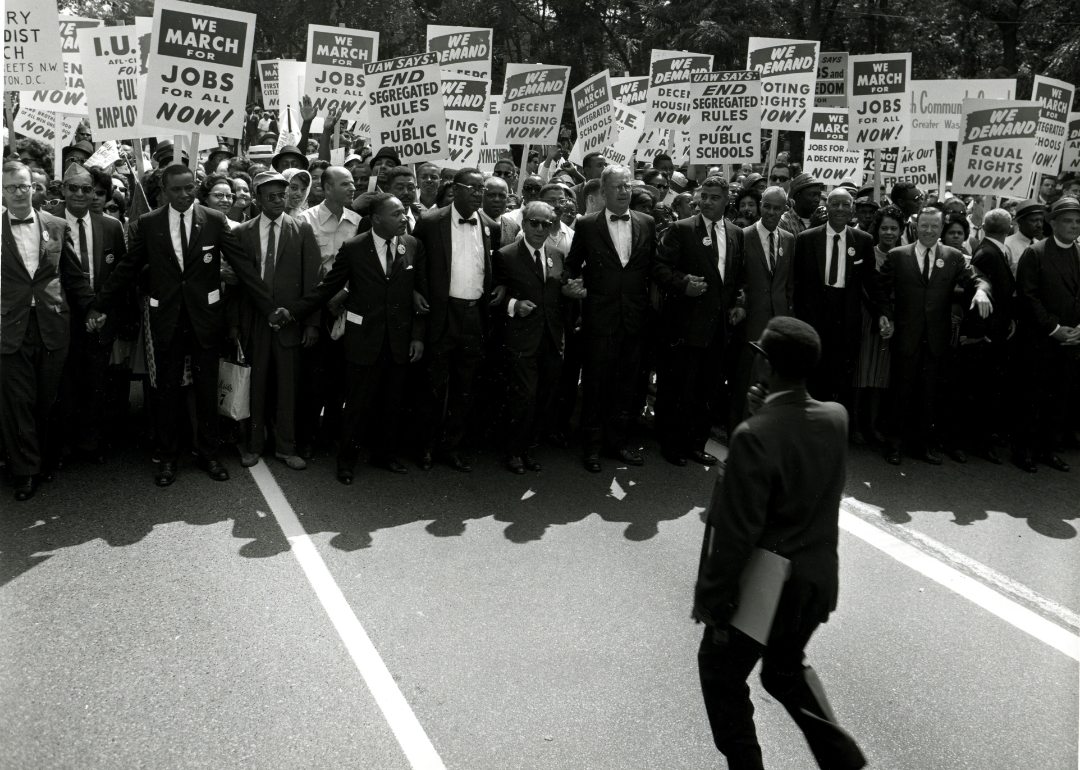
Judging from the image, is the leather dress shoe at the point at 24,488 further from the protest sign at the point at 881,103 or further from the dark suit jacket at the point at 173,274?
the protest sign at the point at 881,103

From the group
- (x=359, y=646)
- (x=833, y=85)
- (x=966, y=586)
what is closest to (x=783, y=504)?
(x=359, y=646)

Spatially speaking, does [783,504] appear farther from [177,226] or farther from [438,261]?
[177,226]

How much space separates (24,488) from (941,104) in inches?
514

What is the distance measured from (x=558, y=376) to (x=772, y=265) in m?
2.01

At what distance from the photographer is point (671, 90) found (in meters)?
13.8

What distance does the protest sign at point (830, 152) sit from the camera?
13672 mm

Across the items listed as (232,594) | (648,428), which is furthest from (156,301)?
(648,428)

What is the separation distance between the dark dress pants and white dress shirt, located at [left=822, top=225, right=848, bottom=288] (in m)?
6.06

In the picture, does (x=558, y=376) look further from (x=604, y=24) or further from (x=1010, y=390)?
(x=604, y=24)

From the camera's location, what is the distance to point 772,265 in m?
8.34

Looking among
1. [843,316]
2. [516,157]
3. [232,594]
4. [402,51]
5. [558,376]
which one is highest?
[402,51]

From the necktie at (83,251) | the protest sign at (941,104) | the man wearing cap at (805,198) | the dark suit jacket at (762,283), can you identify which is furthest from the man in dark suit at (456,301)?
the protest sign at (941,104)

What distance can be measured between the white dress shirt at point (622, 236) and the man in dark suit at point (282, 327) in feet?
7.64

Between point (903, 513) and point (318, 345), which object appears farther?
point (318, 345)
